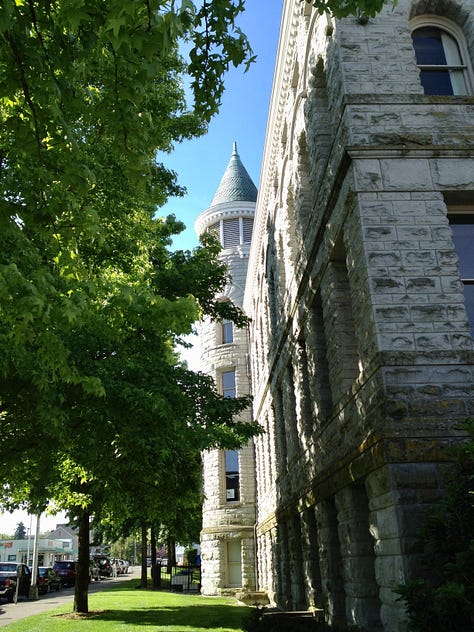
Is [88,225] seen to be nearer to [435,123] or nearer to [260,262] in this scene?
[435,123]

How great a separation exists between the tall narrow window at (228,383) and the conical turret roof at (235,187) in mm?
10060

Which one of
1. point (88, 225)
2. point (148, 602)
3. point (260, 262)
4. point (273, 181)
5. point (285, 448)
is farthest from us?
point (260, 262)

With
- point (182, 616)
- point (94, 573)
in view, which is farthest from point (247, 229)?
point (94, 573)

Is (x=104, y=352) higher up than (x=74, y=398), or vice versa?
(x=104, y=352)

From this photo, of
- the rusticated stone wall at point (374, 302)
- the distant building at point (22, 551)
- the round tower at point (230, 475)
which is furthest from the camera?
the distant building at point (22, 551)

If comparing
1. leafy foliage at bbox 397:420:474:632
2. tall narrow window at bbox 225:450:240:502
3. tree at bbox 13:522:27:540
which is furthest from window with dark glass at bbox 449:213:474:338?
tree at bbox 13:522:27:540

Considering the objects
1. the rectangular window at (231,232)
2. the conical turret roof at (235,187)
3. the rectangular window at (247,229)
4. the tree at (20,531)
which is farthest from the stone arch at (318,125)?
the tree at (20,531)

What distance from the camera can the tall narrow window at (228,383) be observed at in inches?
1159

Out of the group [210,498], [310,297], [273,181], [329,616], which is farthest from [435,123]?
[210,498]

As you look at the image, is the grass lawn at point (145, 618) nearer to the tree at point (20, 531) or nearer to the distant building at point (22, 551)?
the distant building at point (22, 551)

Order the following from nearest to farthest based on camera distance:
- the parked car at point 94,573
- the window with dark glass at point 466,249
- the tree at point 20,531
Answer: the window with dark glass at point 466,249 → the parked car at point 94,573 → the tree at point 20,531

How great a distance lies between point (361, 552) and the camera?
27.7ft

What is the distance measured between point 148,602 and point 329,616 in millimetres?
12798

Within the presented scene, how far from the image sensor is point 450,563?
5.55 m
